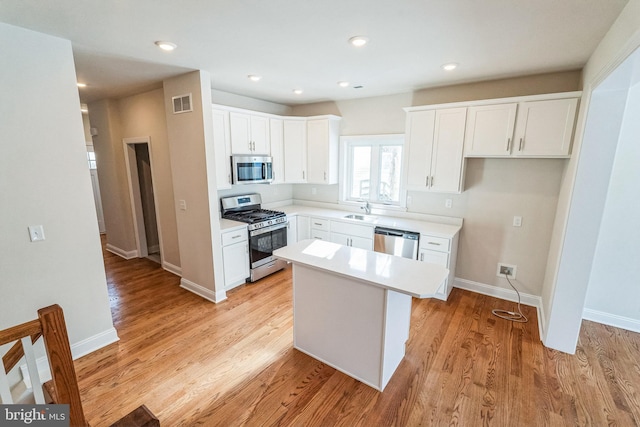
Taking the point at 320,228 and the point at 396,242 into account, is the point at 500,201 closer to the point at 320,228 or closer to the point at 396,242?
the point at 396,242

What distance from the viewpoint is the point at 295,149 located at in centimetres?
456

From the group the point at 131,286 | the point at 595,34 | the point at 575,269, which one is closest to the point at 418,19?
the point at 595,34

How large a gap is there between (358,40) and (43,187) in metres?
2.71

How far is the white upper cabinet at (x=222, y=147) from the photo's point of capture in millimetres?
3513

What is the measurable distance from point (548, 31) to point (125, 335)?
4.46 meters

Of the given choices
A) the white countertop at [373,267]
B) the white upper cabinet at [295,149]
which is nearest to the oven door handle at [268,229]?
the white upper cabinet at [295,149]

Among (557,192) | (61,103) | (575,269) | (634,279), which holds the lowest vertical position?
(634,279)

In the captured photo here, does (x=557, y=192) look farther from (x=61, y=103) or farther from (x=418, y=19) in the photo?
(x=61, y=103)

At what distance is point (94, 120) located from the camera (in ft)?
15.3

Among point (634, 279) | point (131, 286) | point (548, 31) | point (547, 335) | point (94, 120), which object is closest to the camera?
point (548, 31)

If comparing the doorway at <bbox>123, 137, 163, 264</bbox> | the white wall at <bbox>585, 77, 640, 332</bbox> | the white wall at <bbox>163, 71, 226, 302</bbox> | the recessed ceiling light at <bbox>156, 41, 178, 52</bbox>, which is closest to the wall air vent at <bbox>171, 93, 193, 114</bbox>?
the white wall at <bbox>163, 71, 226, 302</bbox>

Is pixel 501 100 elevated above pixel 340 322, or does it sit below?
above

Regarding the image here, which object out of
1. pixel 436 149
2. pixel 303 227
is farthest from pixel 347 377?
pixel 436 149

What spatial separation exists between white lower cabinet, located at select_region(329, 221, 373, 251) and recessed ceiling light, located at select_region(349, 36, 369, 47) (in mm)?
2297
